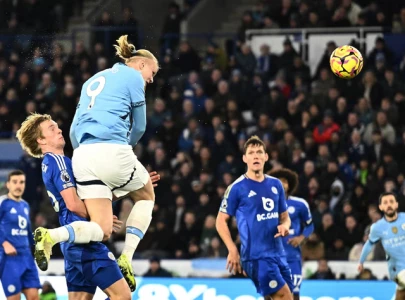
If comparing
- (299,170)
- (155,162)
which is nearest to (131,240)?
(299,170)

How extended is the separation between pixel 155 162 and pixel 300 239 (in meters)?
5.94

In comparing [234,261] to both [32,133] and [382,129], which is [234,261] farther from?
[382,129]

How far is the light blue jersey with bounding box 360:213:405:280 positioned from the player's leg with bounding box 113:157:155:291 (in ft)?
16.5

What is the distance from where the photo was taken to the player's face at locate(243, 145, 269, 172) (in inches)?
392

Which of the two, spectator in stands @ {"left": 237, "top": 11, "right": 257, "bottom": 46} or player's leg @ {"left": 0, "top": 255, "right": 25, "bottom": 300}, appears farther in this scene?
spectator in stands @ {"left": 237, "top": 11, "right": 257, "bottom": 46}

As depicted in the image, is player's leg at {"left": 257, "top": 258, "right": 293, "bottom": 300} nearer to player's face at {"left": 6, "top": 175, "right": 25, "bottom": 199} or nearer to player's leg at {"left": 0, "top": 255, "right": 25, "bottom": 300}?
player's leg at {"left": 0, "top": 255, "right": 25, "bottom": 300}

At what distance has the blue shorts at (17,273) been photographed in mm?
12625

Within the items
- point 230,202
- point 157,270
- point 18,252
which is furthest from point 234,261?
point 157,270

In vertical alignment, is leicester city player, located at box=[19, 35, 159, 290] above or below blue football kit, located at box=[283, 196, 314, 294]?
above

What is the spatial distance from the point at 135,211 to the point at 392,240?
17.1 feet

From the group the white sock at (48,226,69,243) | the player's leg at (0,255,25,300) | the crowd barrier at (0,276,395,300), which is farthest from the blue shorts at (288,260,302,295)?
the white sock at (48,226,69,243)

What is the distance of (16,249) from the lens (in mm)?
12812

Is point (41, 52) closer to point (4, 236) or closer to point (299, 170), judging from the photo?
point (299, 170)

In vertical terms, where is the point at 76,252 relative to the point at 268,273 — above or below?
above
